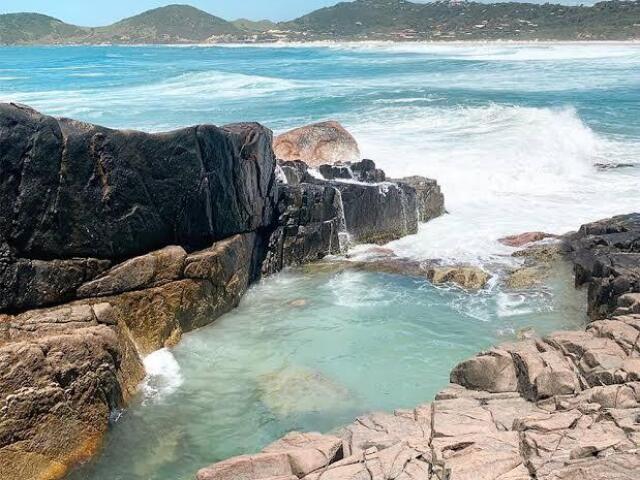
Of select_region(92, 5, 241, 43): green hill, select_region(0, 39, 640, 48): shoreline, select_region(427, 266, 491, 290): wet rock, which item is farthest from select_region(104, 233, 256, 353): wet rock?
select_region(92, 5, 241, 43): green hill

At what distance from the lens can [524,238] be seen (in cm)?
1430

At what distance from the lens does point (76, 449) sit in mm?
7320

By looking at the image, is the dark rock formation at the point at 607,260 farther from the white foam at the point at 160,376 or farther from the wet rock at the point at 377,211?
the white foam at the point at 160,376

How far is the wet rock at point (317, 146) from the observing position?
17938mm

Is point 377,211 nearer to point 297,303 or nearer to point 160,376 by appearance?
point 297,303

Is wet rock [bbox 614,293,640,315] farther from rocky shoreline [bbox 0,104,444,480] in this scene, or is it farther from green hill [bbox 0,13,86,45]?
green hill [bbox 0,13,86,45]

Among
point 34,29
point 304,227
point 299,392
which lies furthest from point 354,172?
point 34,29

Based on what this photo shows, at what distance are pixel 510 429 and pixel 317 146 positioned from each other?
505 inches

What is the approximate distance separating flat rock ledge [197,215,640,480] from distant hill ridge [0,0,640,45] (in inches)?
3792

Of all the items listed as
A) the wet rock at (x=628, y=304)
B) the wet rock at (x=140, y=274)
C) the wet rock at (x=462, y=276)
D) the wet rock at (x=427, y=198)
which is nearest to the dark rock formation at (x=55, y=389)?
the wet rock at (x=140, y=274)

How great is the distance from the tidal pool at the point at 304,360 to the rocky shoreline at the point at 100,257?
42 cm

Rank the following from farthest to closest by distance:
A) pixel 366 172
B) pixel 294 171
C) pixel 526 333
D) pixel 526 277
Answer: pixel 366 172 → pixel 294 171 → pixel 526 277 → pixel 526 333

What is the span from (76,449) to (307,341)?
3.79 meters

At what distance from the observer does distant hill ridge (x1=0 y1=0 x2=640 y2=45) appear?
345ft
